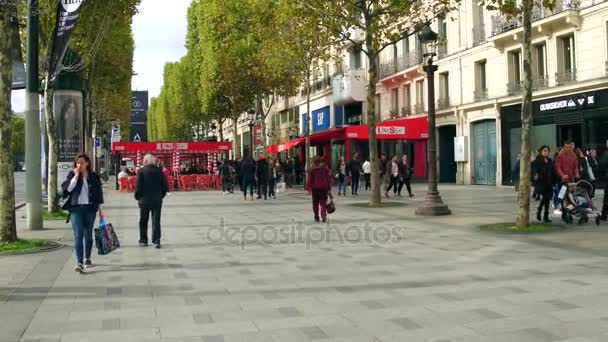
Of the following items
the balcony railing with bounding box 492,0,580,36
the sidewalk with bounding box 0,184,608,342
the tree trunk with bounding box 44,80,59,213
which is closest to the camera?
the sidewalk with bounding box 0,184,608,342

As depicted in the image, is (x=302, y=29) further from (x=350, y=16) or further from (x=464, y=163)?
(x=464, y=163)

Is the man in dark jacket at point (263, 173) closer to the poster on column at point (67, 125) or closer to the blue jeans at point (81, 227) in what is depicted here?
the poster on column at point (67, 125)

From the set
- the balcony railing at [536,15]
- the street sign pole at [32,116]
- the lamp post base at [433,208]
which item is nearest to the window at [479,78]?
the balcony railing at [536,15]

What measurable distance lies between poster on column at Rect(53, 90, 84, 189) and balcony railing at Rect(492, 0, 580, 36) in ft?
47.4

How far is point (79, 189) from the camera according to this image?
26.9 feet

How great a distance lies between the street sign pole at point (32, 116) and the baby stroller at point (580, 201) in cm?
1051

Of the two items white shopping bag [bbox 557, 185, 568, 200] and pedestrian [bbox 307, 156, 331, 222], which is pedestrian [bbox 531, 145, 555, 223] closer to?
white shopping bag [bbox 557, 185, 568, 200]

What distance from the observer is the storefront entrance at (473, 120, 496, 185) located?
29.4m

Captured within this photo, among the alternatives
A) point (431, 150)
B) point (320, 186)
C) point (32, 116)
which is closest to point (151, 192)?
point (32, 116)

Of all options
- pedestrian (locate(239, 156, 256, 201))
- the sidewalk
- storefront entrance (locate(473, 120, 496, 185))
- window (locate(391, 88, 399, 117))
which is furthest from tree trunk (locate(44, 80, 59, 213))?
window (locate(391, 88, 399, 117))

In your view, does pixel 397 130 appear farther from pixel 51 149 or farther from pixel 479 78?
pixel 51 149

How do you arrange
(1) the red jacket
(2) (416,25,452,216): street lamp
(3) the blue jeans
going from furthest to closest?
1. (2) (416,25,452,216): street lamp
2. (1) the red jacket
3. (3) the blue jeans

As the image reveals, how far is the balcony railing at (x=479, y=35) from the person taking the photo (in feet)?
96.7

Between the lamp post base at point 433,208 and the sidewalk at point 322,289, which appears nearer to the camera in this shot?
the sidewalk at point 322,289
